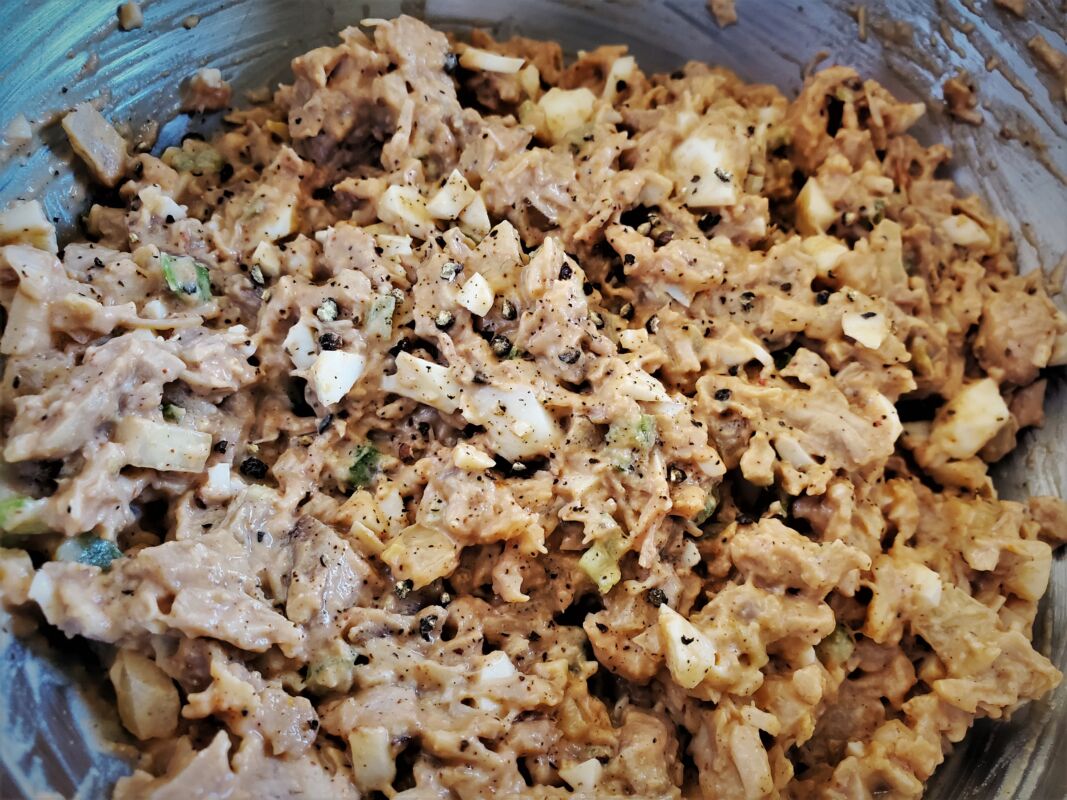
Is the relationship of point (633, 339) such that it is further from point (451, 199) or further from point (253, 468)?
point (253, 468)

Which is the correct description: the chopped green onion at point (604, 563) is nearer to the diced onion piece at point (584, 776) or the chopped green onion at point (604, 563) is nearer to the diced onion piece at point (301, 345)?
the diced onion piece at point (584, 776)

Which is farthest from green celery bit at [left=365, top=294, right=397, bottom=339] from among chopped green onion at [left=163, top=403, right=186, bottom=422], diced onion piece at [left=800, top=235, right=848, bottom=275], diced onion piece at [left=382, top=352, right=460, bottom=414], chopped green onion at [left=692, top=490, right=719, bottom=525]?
diced onion piece at [left=800, top=235, right=848, bottom=275]

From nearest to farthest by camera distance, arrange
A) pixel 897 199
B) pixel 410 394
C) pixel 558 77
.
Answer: pixel 410 394 → pixel 897 199 → pixel 558 77

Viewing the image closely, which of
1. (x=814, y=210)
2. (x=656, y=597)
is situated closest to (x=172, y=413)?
(x=656, y=597)

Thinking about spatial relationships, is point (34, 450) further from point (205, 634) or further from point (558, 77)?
point (558, 77)

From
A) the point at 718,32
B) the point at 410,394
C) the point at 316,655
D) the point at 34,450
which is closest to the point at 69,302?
the point at 34,450

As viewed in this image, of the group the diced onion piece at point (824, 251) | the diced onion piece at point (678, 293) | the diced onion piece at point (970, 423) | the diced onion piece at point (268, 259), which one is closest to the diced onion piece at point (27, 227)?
the diced onion piece at point (268, 259)

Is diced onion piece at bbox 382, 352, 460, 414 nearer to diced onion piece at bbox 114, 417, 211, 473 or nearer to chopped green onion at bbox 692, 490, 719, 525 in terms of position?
diced onion piece at bbox 114, 417, 211, 473
